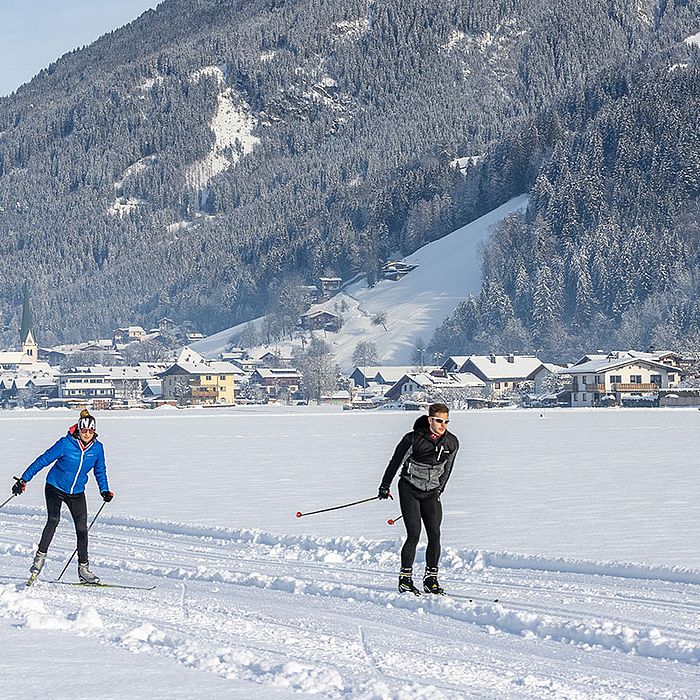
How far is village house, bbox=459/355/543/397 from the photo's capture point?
455ft

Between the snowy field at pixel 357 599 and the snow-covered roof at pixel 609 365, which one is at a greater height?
the snow-covered roof at pixel 609 365

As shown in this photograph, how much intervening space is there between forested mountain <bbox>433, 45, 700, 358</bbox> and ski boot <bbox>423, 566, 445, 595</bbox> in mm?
126190

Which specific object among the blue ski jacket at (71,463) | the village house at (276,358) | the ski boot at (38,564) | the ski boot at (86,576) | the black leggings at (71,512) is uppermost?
the village house at (276,358)

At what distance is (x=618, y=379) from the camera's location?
371 feet

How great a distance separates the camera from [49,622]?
982 centimetres

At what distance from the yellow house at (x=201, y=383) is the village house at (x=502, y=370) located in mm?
27848

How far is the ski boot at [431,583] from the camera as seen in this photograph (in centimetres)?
1124

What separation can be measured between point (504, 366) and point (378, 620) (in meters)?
133

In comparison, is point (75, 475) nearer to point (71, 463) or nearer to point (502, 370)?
point (71, 463)

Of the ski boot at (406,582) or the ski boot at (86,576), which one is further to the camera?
the ski boot at (86,576)

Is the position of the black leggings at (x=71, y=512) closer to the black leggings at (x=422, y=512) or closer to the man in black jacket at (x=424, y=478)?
the man in black jacket at (x=424, y=478)

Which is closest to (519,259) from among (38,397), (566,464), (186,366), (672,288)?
(672,288)

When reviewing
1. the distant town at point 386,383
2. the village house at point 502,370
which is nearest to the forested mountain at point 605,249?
the distant town at point 386,383

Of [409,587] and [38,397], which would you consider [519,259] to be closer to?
[38,397]
